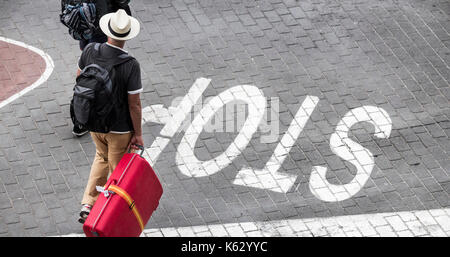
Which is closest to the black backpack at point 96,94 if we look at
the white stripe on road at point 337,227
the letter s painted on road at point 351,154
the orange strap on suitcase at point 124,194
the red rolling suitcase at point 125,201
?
the red rolling suitcase at point 125,201

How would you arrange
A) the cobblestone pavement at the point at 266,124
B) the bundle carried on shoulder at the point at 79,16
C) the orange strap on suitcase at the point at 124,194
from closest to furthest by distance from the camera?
the orange strap on suitcase at the point at 124,194
the cobblestone pavement at the point at 266,124
the bundle carried on shoulder at the point at 79,16

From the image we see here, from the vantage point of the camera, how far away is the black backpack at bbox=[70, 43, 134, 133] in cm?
657

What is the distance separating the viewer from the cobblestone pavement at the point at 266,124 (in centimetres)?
789

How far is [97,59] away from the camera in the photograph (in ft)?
22.3

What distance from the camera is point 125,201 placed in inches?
262

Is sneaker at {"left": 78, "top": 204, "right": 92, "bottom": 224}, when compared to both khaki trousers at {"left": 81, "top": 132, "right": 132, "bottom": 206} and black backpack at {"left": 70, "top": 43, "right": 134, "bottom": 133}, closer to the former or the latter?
khaki trousers at {"left": 81, "top": 132, "right": 132, "bottom": 206}

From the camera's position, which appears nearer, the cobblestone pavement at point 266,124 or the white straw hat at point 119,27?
the white straw hat at point 119,27

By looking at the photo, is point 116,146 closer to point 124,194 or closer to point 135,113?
point 135,113

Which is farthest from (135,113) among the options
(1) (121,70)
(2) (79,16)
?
(2) (79,16)

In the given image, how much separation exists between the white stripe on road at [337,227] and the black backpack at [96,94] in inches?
63.7

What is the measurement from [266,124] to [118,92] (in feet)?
9.29

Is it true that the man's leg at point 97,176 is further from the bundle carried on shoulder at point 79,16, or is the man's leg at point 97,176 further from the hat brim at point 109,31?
the bundle carried on shoulder at point 79,16

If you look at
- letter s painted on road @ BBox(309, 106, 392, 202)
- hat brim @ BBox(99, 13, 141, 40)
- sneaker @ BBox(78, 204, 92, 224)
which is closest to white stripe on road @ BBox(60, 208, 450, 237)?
sneaker @ BBox(78, 204, 92, 224)

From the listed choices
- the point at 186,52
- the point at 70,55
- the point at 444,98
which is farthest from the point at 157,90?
the point at 444,98
